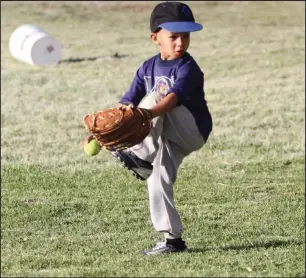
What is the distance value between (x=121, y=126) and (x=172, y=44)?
25.6 inches

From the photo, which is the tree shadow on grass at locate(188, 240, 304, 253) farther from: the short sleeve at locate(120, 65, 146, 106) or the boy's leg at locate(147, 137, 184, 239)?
the short sleeve at locate(120, 65, 146, 106)

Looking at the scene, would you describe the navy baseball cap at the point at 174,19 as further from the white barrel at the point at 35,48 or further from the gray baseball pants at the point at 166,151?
the white barrel at the point at 35,48

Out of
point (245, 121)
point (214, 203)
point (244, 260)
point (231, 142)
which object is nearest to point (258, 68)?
point (245, 121)

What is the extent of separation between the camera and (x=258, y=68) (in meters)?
17.6

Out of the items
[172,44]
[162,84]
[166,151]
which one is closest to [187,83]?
[162,84]

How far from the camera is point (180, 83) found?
5.65 meters

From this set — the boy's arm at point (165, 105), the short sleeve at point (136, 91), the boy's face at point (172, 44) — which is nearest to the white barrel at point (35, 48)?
the short sleeve at point (136, 91)

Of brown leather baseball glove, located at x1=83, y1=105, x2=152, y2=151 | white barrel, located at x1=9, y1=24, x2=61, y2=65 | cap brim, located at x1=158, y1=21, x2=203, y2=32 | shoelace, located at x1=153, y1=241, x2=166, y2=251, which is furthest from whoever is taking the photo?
white barrel, located at x1=9, y1=24, x2=61, y2=65

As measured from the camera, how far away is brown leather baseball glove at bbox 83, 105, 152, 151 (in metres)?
5.50

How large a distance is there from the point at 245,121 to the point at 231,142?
1363 mm

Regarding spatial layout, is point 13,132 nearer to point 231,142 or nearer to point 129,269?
point 231,142

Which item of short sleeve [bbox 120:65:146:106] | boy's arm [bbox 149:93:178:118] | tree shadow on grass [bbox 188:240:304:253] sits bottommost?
tree shadow on grass [bbox 188:240:304:253]

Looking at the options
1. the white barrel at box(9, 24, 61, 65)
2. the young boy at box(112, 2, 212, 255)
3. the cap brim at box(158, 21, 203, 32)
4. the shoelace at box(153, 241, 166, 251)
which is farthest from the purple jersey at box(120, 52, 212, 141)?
the white barrel at box(9, 24, 61, 65)

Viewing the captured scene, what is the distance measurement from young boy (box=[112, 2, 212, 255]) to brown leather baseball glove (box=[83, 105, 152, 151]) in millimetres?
128
